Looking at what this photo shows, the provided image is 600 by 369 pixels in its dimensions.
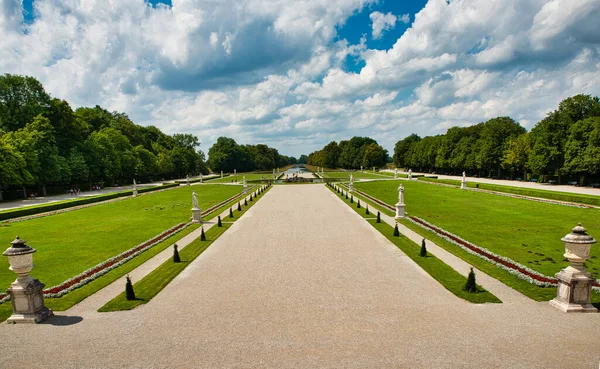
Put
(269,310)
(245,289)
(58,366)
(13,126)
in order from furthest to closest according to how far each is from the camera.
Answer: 1. (13,126)
2. (245,289)
3. (269,310)
4. (58,366)

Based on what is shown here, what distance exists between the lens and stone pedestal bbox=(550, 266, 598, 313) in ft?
31.3

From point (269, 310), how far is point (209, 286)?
3342 mm

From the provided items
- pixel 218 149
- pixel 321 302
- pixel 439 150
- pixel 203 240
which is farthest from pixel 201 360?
pixel 218 149

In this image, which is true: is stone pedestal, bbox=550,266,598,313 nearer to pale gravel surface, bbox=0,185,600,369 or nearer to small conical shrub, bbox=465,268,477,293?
pale gravel surface, bbox=0,185,600,369

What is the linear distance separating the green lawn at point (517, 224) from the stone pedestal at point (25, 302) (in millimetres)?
17856

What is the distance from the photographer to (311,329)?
895 centimetres

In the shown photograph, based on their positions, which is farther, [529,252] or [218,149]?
[218,149]

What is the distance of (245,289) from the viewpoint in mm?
11969

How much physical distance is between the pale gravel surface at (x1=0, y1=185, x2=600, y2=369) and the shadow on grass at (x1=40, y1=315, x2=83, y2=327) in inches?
3.2

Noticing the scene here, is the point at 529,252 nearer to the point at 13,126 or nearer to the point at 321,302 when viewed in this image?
the point at 321,302

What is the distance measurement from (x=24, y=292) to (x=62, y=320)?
1.34 m

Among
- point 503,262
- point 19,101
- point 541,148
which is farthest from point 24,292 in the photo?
point 541,148

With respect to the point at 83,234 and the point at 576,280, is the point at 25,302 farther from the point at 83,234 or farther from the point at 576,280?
the point at 576,280

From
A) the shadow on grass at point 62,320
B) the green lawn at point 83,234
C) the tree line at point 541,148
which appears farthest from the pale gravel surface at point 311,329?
the tree line at point 541,148
